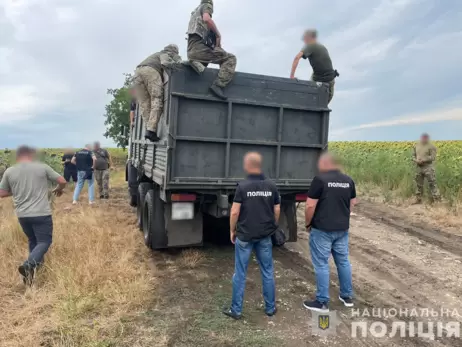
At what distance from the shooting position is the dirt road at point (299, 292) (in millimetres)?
3371

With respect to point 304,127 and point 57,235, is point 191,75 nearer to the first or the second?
point 304,127

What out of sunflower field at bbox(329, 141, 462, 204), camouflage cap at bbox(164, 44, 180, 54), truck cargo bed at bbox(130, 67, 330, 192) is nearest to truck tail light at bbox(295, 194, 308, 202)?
truck cargo bed at bbox(130, 67, 330, 192)

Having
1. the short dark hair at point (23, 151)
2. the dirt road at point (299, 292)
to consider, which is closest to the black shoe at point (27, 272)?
the short dark hair at point (23, 151)

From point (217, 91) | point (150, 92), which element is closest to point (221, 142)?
point (217, 91)

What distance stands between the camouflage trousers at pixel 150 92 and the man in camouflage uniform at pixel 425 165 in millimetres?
7680

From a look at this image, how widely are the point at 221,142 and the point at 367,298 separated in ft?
8.41

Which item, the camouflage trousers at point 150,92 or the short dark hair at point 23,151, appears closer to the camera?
the short dark hair at point 23,151

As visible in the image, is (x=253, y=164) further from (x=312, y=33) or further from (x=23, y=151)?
(x=312, y=33)

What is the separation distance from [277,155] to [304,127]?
598 millimetres

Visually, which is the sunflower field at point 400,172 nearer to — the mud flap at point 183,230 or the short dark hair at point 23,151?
the mud flap at point 183,230

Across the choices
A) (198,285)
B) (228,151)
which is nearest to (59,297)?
(198,285)

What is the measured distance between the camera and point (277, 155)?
17.0 ft

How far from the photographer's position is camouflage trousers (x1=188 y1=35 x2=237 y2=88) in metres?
4.83

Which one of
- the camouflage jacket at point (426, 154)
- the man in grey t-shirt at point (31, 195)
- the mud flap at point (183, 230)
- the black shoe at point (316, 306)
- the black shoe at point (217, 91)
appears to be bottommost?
the black shoe at point (316, 306)
